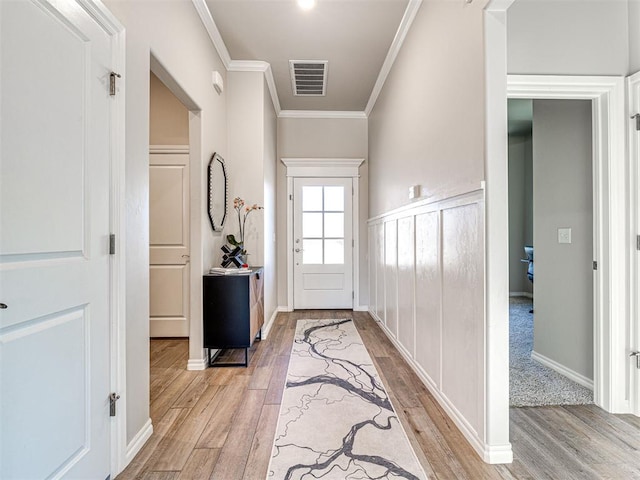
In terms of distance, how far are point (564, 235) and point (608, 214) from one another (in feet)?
1.76

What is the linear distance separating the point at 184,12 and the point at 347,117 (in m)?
2.84

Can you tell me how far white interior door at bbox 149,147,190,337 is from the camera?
3.36 m

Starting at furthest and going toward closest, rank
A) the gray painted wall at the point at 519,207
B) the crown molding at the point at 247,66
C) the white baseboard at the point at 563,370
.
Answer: the gray painted wall at the point at 519,207 → the crown molding at the point at 247,66 → the white baseboard at the point at 563,370

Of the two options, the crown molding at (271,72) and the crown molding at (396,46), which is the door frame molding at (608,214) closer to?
the crown molding at (396,46)

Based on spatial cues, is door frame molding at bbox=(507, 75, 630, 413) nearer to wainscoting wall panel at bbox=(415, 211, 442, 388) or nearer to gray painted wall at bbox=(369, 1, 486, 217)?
gray painted wall at bbox=(369, 1, 486, 217)

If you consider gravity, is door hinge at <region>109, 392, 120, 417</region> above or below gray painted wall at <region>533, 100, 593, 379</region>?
below

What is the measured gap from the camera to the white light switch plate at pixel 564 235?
242 cm

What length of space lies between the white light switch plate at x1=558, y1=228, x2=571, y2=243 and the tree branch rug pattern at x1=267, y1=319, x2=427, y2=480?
1782 millimetres

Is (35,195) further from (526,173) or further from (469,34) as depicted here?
(526,173)

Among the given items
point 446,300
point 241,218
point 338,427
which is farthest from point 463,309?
point 241,218

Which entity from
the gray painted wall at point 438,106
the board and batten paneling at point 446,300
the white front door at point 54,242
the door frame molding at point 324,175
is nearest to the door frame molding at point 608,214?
the gray painted wall at point 438,106

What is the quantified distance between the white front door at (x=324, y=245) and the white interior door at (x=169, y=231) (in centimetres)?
170

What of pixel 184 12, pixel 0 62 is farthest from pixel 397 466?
pixel 184 12

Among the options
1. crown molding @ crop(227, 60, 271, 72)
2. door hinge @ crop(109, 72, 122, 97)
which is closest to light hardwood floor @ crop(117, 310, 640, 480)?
door hinge @ crop(109, 72, 122, 97)
